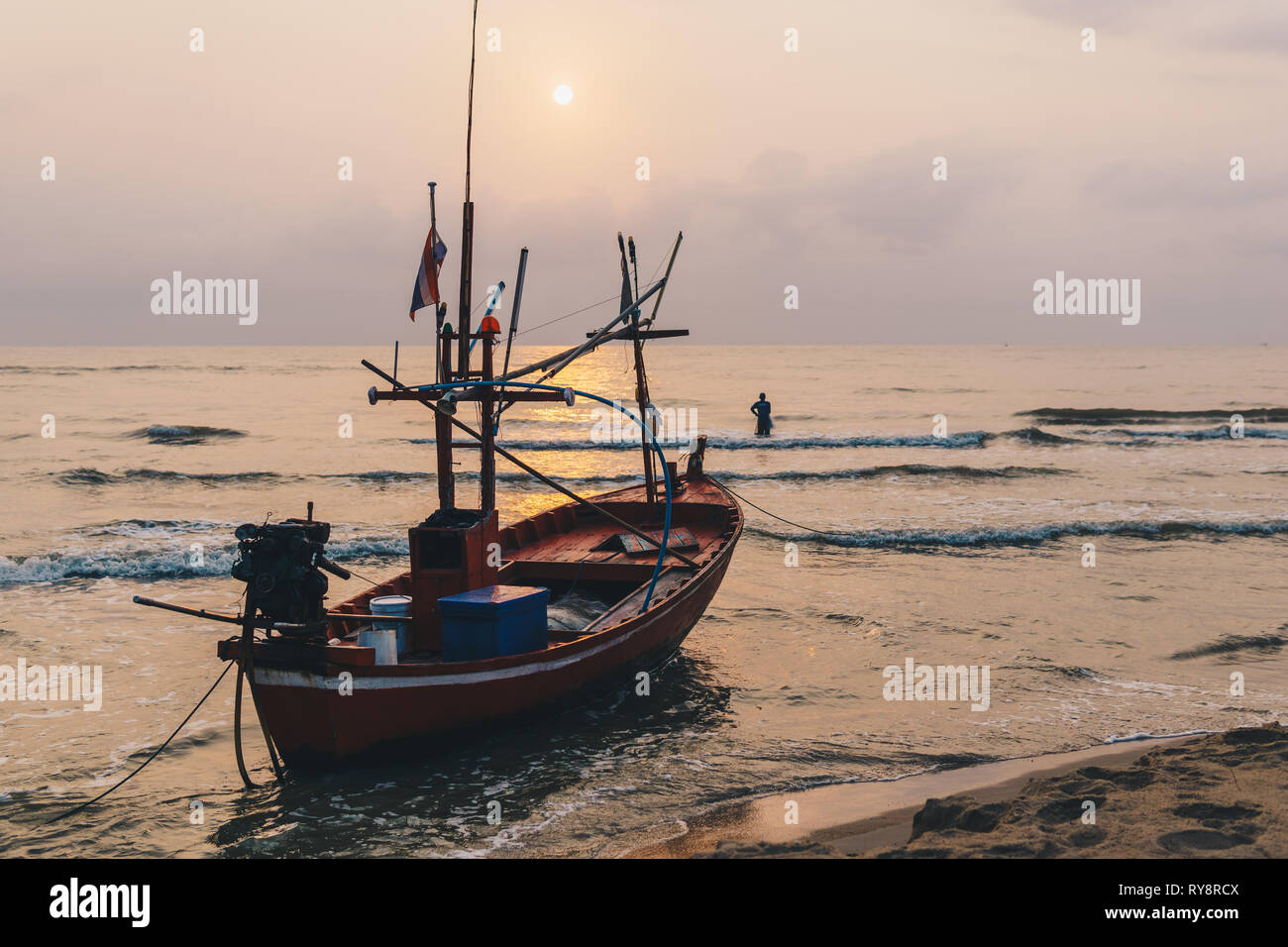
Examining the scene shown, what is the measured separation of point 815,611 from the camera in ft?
53.7

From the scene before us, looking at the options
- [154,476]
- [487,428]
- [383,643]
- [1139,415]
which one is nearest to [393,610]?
[383,643]

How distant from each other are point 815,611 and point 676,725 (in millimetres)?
6018

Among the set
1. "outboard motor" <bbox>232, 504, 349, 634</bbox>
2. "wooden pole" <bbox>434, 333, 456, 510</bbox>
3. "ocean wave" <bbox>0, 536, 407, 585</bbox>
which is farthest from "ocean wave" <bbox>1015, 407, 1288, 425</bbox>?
"outboard motor" <bbox>232, 504, 349, 634</bbox>

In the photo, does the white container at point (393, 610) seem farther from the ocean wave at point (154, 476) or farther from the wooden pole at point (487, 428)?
the ocean wave at point (154, 476)

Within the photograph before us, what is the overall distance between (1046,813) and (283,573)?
6.69 m

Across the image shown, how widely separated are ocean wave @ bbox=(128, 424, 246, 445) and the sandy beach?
44603 millimetres

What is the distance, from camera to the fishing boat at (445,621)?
851 cm

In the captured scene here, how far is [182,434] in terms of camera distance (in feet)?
160

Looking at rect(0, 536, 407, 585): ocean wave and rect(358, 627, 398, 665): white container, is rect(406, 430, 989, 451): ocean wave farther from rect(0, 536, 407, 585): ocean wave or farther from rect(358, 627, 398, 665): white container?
rect(358, 627, 398, 665): white container

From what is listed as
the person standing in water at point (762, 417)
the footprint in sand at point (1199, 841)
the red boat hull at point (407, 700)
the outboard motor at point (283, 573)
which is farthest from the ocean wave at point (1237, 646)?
the person standing in water at point (762, 417)

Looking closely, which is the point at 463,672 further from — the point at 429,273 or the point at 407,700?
the point at 429,273

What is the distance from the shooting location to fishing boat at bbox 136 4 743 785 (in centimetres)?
851
